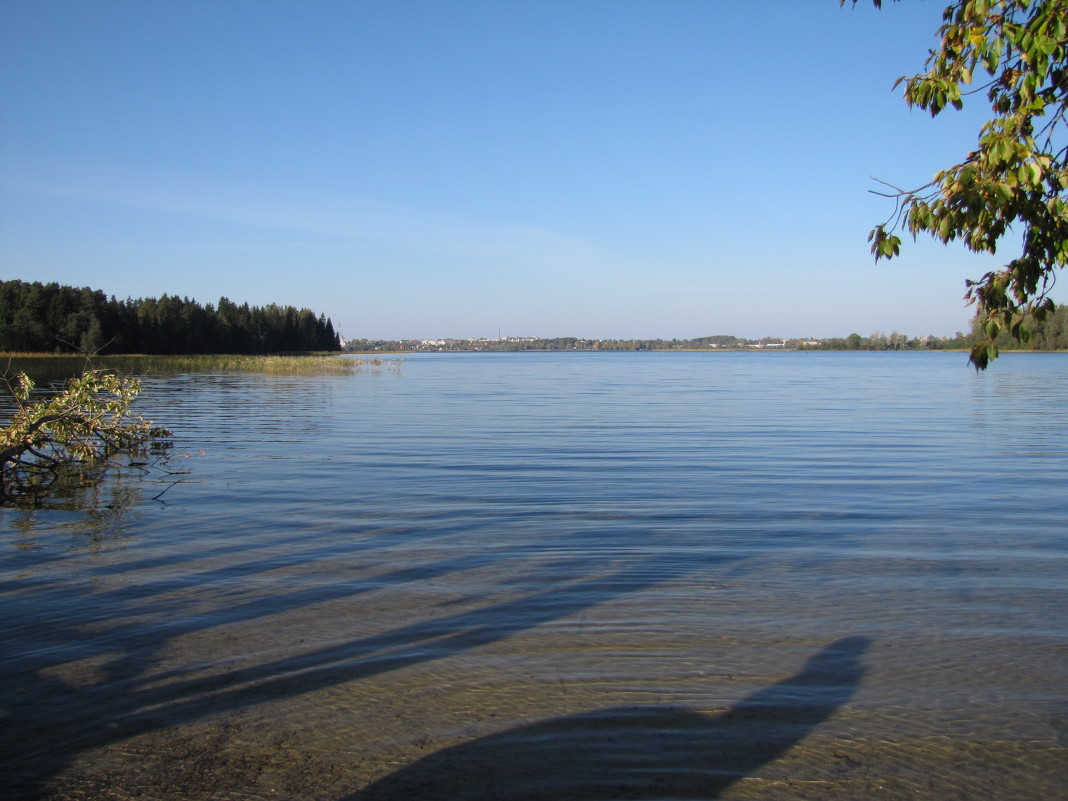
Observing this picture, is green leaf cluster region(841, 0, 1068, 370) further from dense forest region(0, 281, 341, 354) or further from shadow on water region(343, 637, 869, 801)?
dense forest region(0, 281, 341, 354)

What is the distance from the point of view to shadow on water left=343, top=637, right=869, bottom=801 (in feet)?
13.4

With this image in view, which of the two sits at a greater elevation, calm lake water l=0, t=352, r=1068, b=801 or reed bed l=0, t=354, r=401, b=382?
reed bed l=0, t=354, r=401, b=382

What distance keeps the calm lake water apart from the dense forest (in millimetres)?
50368

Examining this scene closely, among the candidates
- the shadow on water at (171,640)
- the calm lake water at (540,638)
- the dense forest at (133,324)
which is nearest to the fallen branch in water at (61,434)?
the calm lake water at (540,638)

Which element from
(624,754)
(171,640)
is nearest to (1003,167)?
(624,754)

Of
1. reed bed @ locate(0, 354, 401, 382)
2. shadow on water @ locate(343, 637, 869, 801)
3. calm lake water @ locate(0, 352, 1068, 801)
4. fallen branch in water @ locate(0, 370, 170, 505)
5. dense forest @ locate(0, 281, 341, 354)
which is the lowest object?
shadow on water @ locate(343, 637, 869, 801)

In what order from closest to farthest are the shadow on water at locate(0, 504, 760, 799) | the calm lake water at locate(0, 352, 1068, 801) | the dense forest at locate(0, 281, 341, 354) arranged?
the calm lake water at locate(0, 352, 1068, 801) < the shadow on water at locate(0, 504, 760, 799) < the dense forest at locate(0, 281, 341, 354)

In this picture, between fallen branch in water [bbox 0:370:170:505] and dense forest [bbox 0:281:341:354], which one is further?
dense forest [bbox 0:281:341:354]

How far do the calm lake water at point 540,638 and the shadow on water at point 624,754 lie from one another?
0.02m

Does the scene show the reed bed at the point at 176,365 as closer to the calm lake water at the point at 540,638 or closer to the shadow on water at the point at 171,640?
the calm lake water at the point at 540,638

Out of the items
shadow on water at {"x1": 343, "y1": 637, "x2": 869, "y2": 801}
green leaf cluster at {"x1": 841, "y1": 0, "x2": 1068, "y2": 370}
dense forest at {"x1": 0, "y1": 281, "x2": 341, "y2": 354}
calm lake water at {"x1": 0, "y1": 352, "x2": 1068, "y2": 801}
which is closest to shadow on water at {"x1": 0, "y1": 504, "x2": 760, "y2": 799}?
calm lake water at {"x1": 0, "y1": 352, "x2": 1068, "y2": 801}

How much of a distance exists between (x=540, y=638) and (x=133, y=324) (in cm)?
10521

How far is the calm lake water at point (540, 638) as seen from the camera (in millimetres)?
4328

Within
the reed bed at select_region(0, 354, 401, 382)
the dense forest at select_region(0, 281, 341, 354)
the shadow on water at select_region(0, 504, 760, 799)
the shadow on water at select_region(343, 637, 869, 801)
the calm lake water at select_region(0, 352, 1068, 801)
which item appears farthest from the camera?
the dense forest at select_region(0, 281, 341, 354)
